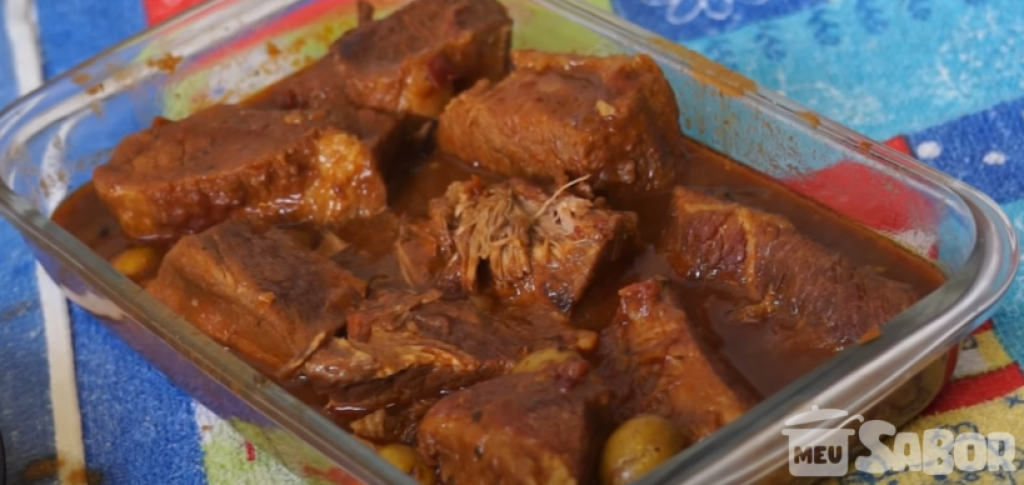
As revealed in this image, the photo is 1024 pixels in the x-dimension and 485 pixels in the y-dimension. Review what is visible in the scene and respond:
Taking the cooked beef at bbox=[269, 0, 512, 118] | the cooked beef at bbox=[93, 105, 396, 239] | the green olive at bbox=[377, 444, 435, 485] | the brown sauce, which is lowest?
the green olive at bbox=[377, 444, 435, 485]

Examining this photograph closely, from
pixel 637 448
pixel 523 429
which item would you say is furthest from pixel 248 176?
pixel 637 448

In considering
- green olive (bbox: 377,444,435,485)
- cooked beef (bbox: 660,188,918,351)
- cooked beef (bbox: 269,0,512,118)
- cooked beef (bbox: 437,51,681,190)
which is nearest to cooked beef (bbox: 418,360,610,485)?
green olive (bbox: 377,444,435,485)

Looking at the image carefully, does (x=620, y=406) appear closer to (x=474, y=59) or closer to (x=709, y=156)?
(x=709, y=156)

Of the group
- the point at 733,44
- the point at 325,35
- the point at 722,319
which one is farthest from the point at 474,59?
the point at 722,319


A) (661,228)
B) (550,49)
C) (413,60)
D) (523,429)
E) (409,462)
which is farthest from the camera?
(550,49)

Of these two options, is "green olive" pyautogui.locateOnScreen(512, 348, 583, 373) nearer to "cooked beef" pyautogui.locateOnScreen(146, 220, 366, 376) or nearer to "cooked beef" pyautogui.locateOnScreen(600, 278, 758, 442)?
"cooked beef" pyautogui.locateOnScreen(600, 278, 758, 442)

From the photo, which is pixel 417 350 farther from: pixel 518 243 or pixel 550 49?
pixel 550 49

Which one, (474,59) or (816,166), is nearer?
(816,166)
